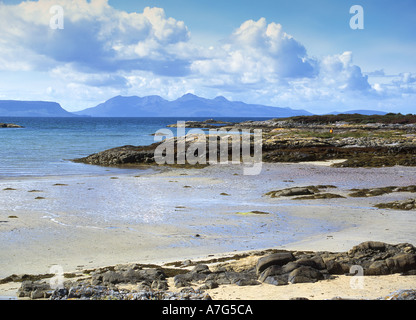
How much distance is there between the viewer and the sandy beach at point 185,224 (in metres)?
12.5

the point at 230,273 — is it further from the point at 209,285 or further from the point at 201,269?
the point at 209,285

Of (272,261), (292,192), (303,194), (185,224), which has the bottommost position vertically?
(185,224)

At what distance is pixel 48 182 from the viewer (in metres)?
30.8

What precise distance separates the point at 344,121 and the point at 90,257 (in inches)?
4017

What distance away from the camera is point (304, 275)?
10375 millimetres

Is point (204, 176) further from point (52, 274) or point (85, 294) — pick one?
point (85, 294)

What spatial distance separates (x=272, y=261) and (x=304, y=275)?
0.98 m

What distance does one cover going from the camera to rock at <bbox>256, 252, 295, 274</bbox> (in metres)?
11.0

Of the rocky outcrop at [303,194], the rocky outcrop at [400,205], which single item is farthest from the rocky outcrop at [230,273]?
the rocky outcrop at [303,194]

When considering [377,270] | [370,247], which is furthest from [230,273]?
[370,247]

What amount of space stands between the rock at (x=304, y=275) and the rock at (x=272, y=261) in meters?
0.68

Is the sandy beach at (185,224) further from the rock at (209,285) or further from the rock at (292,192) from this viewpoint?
the rock at (292,192)

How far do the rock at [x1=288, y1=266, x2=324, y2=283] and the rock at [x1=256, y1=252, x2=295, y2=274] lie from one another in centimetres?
68
